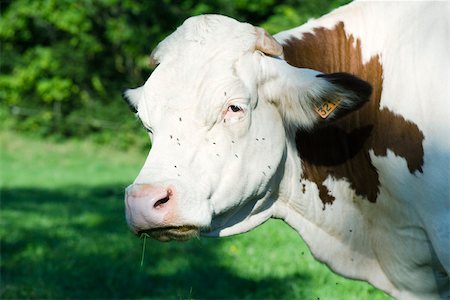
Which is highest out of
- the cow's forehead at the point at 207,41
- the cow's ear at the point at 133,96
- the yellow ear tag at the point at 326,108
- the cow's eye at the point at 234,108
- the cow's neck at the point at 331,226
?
the cow's forehead at the point at 207,41

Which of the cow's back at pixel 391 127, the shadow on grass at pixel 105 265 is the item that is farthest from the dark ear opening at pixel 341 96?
the shadow on grass at pixel 105 265

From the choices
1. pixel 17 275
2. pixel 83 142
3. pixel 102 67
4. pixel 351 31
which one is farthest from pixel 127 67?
pixel 351 31

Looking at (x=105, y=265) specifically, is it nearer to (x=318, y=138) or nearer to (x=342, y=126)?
(x=318, y=138)

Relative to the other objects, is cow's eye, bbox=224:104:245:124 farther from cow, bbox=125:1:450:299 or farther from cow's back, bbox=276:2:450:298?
cow's back, bbox=276:2:450:298

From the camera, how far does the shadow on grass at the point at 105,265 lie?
6.88 meters

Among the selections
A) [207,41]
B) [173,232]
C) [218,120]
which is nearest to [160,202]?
[173,232]

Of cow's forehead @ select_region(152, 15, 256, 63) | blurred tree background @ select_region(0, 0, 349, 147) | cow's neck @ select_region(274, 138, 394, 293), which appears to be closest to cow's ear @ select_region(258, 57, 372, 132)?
cow's forehead @ select_region(152, 15, 256, 63)

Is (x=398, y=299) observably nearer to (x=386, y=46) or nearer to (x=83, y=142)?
(x=386, y=46)

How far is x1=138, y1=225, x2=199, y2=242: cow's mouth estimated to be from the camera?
3.66 meters

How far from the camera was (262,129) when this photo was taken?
392 cm

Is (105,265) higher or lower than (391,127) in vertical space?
lower

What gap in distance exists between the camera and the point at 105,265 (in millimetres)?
7805

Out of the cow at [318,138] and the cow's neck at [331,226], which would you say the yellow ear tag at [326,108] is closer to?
the cow at [318,138]

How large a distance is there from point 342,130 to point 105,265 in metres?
4.12
